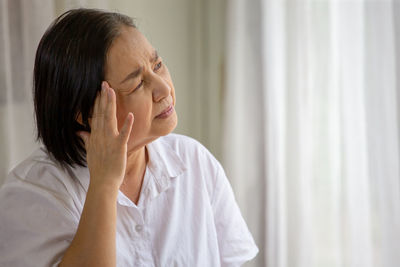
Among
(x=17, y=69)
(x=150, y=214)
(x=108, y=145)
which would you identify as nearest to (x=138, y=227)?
(x=150, y=214)

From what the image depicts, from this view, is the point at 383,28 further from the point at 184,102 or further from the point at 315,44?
the point at 184,102

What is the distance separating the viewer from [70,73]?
3.74 feet

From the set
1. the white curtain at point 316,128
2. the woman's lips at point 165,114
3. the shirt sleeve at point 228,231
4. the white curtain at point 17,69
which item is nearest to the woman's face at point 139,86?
the woman's lips at point 165,114

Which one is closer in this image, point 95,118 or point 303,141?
point 95,118

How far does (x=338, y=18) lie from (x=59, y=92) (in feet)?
4.19

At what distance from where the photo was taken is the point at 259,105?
7.22ft

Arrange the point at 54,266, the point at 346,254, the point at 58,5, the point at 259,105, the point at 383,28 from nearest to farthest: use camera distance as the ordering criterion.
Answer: the point at 54,266 < the point at 58,5 < the point at 383,28 < the point at 346,254 < the point at 259,105

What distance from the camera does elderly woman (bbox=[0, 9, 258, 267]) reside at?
1078 mm

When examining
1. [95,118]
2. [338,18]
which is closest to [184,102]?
[338,18]

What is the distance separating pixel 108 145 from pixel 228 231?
54cm

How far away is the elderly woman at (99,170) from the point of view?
1078 mm

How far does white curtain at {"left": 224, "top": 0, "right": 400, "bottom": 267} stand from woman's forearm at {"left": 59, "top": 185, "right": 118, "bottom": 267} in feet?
3.84

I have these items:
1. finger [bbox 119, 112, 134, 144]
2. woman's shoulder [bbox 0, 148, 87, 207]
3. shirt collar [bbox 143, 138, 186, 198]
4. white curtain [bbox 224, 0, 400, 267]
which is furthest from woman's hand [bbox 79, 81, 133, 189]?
white curtain [bbox 224, 0, 400, 267]

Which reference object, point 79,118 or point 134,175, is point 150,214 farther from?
point 79,118
